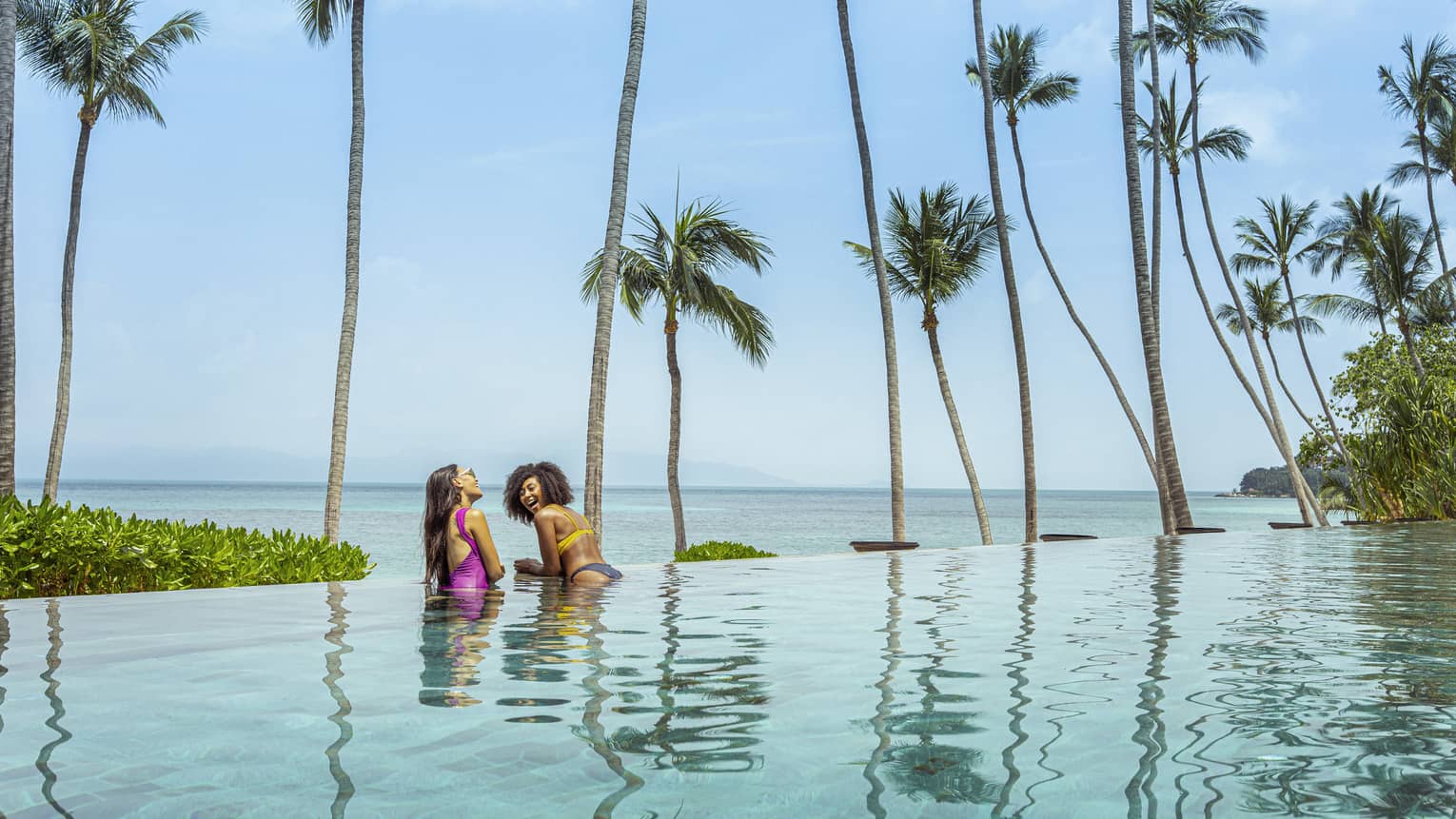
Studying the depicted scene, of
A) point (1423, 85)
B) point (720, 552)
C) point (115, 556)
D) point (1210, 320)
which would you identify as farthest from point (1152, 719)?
point (1423, 85)

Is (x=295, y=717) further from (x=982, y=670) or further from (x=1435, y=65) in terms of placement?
(x=1435, y=65)

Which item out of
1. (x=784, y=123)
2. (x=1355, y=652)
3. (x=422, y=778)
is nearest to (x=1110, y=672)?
(x=1355, y=652)

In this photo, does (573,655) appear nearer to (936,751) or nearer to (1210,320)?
(936,751)

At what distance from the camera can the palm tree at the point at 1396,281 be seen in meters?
30.1

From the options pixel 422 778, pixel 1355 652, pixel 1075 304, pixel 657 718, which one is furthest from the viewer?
pixel 1075 304

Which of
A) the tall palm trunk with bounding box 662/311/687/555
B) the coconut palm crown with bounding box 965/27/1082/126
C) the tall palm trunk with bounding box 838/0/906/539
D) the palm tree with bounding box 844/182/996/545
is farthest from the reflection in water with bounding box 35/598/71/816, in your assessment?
the coconut palm crown with bounding box 965/27/1082/126

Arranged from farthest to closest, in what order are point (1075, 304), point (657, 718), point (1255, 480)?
point (1255, 480)
point (1075, 304)
point (657, 718)

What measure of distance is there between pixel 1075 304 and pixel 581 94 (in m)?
23.1

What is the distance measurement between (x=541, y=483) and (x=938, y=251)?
1746 centimetres

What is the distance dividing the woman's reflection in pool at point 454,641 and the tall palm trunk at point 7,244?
606 cm

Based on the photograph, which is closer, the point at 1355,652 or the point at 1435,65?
the point at 1355,652

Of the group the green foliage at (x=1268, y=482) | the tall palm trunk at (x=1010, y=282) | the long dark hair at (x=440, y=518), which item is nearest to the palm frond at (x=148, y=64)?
the tall palm trunk at (x=1010, y=282)

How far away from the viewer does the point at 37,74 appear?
2264 cm

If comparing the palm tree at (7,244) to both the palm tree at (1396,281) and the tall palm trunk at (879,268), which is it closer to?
the tall palm trunk at (879,268)
